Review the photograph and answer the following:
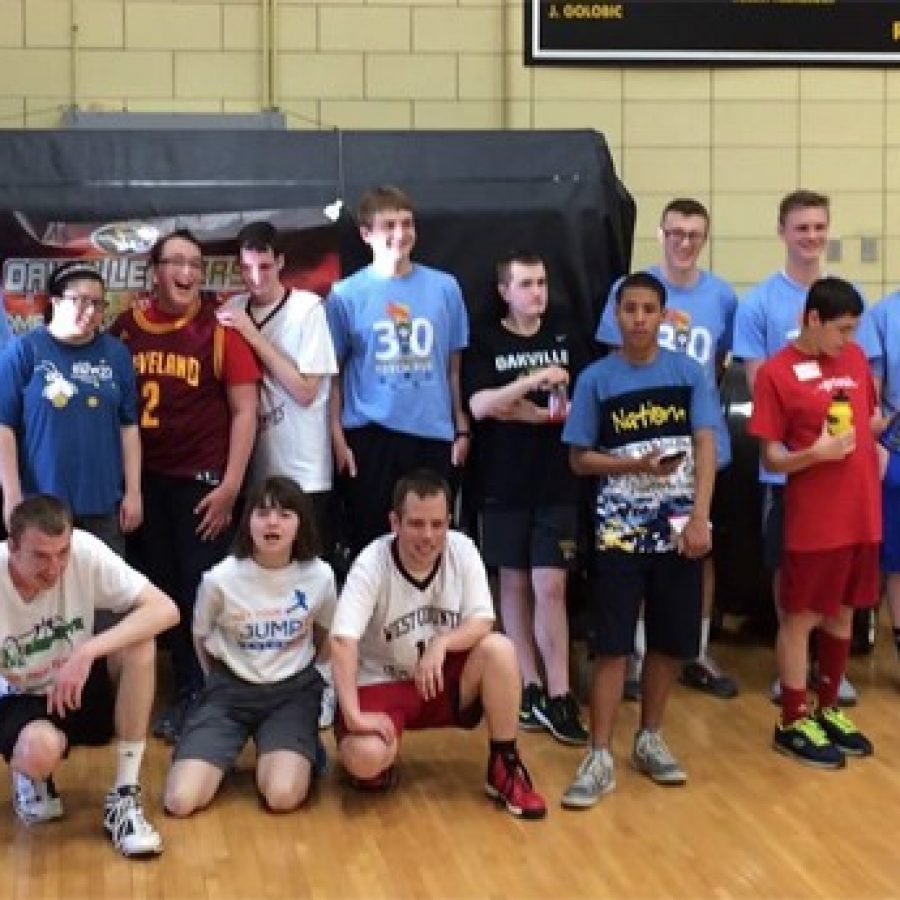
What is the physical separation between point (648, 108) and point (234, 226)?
8.21ft

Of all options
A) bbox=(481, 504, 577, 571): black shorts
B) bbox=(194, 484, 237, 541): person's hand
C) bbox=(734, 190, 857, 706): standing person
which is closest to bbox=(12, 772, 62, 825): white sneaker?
bbox=(194, 484, 237, 541): person's hand

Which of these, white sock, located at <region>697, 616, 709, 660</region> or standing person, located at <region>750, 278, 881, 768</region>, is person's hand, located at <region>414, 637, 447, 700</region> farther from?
white sock, located at <region>697, 616, 709, 660</region>

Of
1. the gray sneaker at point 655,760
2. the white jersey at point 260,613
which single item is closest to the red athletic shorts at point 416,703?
the white jersey at point 260,613

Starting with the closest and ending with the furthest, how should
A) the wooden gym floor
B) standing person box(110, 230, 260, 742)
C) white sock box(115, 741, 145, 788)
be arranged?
the wooden gym floor < white sock box(115, 741, 145, 788) < standing person box(110, 230, 260, 742)

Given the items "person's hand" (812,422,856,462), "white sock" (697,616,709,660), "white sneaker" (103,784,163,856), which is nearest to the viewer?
"white sneaker" (103,784,163,856)

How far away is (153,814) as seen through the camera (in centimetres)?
381

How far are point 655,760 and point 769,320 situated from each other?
4.76 feet

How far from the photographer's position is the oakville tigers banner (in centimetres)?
478

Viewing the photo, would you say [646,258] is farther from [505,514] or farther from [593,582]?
[593,582]

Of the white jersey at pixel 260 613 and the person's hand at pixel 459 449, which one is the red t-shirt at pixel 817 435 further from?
the white jersey at pixel 260 613

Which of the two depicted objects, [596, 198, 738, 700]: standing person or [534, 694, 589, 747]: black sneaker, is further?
[596, 198, 738, 700]: standing person

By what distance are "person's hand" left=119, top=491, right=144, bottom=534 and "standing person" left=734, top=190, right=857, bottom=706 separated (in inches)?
73.9

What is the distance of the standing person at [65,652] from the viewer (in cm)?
360

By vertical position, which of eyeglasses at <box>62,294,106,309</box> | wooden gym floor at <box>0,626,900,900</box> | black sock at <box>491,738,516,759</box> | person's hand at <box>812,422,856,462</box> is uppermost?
eyeglasses at <box>62,294,106,309</box>
